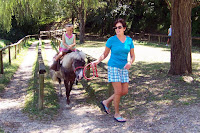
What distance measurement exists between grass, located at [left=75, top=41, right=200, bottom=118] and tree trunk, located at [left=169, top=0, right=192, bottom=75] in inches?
15.5

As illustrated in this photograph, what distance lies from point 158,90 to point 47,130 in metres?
3.35

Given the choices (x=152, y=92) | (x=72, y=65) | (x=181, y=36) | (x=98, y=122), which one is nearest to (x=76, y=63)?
(x=72, y=65)

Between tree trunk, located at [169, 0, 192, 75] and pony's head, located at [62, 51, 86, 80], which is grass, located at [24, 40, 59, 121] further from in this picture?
tree trunk, located at [169, 0, 192, 75]

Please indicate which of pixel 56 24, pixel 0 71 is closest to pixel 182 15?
pixel 0 71

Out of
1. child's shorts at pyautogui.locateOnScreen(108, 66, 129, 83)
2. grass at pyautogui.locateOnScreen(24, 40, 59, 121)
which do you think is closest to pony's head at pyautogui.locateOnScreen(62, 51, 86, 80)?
child's shorts at pyautogui.locateOnScreen(108, 66, 129, 83)

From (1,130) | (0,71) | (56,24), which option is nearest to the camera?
(1,130)

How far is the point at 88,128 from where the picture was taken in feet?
13.9

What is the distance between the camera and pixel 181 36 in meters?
7.18

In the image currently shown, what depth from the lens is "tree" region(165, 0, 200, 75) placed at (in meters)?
7.09

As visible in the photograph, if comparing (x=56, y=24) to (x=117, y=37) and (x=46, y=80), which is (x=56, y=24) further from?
(x=117, y=37)

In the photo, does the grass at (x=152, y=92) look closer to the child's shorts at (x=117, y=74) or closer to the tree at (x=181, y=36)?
the tree at (x=181, y=36)

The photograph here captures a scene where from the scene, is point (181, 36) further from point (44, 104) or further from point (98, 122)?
point (44, 104)

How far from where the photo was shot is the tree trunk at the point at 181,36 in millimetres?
7094

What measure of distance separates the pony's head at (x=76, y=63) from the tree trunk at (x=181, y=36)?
140 inches
